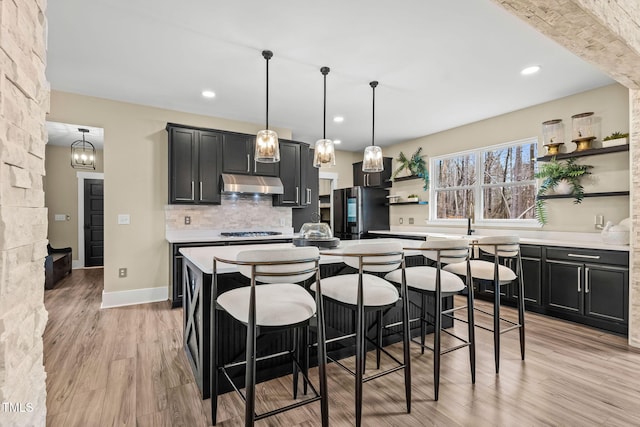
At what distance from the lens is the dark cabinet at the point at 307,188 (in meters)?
5.12

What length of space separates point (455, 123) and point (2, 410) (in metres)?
5.38

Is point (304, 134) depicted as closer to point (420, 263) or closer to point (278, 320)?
point (420, 263)

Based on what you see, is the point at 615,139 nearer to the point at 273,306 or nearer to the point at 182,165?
the point at 273,306

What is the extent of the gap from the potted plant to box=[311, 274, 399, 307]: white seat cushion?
313 centimetres

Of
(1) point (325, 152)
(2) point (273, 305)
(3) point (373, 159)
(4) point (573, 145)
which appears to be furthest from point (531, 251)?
(2) point (273, 305)

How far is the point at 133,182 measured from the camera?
4121mm

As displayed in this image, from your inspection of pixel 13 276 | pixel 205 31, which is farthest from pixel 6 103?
pixel 205 31

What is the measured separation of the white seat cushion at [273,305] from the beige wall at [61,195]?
21.7 feet

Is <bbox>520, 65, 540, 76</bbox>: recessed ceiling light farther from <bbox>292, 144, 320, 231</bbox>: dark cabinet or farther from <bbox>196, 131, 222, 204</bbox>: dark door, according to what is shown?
<bbox>196, 131, 222, 204</bbox>: dark door

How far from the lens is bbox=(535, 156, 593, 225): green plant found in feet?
11.9

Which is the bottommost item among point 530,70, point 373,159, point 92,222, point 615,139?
point 92,222

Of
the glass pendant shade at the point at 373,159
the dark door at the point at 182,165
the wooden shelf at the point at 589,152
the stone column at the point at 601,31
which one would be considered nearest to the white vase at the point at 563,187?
the wooden shelf at the point at 589,152

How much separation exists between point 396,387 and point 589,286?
248cm

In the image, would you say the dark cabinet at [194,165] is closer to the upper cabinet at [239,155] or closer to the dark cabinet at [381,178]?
the upper cabinet at [239,155]
